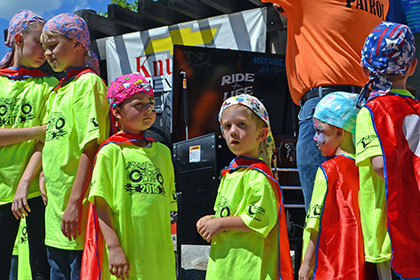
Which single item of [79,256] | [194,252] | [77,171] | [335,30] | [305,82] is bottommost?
[194,252]

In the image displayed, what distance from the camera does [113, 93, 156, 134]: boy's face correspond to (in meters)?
2.48

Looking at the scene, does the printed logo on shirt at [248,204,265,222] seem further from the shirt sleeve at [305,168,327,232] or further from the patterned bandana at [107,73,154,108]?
the patterned bandana at [107,73,154,108]

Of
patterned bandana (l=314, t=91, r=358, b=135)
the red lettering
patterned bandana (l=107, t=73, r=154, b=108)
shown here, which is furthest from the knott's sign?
patterned bandana (l=107, t=73, r=154, b=108)

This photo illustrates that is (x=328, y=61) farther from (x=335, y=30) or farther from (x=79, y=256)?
(x=79, y=256)

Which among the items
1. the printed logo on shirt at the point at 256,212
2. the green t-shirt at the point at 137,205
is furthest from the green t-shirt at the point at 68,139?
the printed logo on shirt at the point at 256,212

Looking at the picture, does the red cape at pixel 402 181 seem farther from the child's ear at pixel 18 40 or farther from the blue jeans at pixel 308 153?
the child's ear at pixel 18 40

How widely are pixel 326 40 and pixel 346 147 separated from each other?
2.76 feet

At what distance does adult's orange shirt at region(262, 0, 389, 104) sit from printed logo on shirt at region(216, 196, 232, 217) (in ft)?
3.72

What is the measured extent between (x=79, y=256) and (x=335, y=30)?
198 centimetres

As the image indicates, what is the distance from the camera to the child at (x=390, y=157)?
6.57 ft

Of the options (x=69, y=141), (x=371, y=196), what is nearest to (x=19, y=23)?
(x=69, y=141)

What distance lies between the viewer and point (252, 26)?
20.9 ft

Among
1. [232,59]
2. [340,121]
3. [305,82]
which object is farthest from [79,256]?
[232,59]

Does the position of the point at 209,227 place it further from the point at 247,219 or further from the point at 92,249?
the point at 92,249
